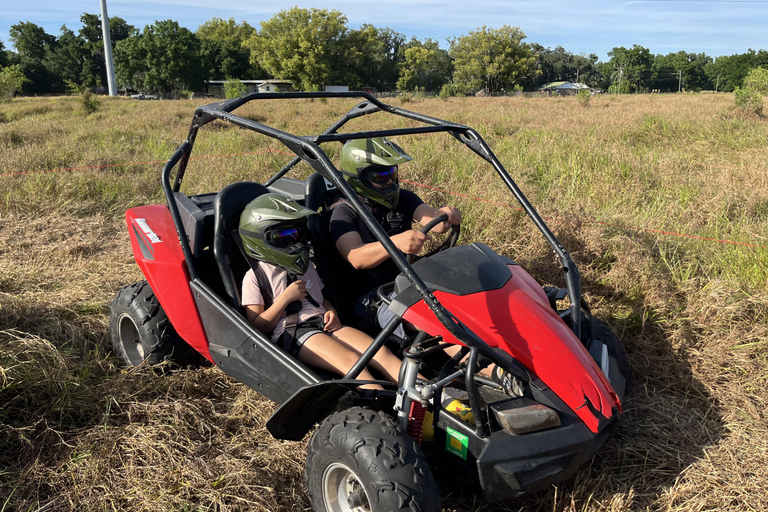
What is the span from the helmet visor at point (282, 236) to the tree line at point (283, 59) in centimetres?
4493

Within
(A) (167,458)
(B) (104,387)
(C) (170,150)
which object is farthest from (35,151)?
(A) (167,458)

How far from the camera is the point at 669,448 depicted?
2.53m

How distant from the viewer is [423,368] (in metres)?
2.74

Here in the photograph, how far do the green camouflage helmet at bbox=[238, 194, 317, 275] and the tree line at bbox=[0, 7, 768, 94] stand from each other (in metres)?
44.9

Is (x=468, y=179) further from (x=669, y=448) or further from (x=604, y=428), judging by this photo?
(x=604, y=428)

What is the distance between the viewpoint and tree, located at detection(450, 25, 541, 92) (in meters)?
63.0

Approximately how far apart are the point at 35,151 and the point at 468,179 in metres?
6.00

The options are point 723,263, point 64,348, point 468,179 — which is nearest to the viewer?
point 64,348

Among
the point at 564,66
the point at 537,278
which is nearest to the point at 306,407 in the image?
the point at 537,278

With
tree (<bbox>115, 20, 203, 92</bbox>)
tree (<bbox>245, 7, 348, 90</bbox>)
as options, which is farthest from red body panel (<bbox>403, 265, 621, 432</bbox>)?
tree (<bbox>115, 20, 203, 92</bbox>)

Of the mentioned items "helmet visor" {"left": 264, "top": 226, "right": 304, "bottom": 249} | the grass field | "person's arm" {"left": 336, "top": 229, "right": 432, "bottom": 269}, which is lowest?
the grass field

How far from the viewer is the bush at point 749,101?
11219mm

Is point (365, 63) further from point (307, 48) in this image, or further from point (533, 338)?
point (533, 338)

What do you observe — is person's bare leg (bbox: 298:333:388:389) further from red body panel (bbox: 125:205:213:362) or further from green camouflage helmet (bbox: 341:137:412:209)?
green camouflage helmet (bbox: 341:137:412:209)
